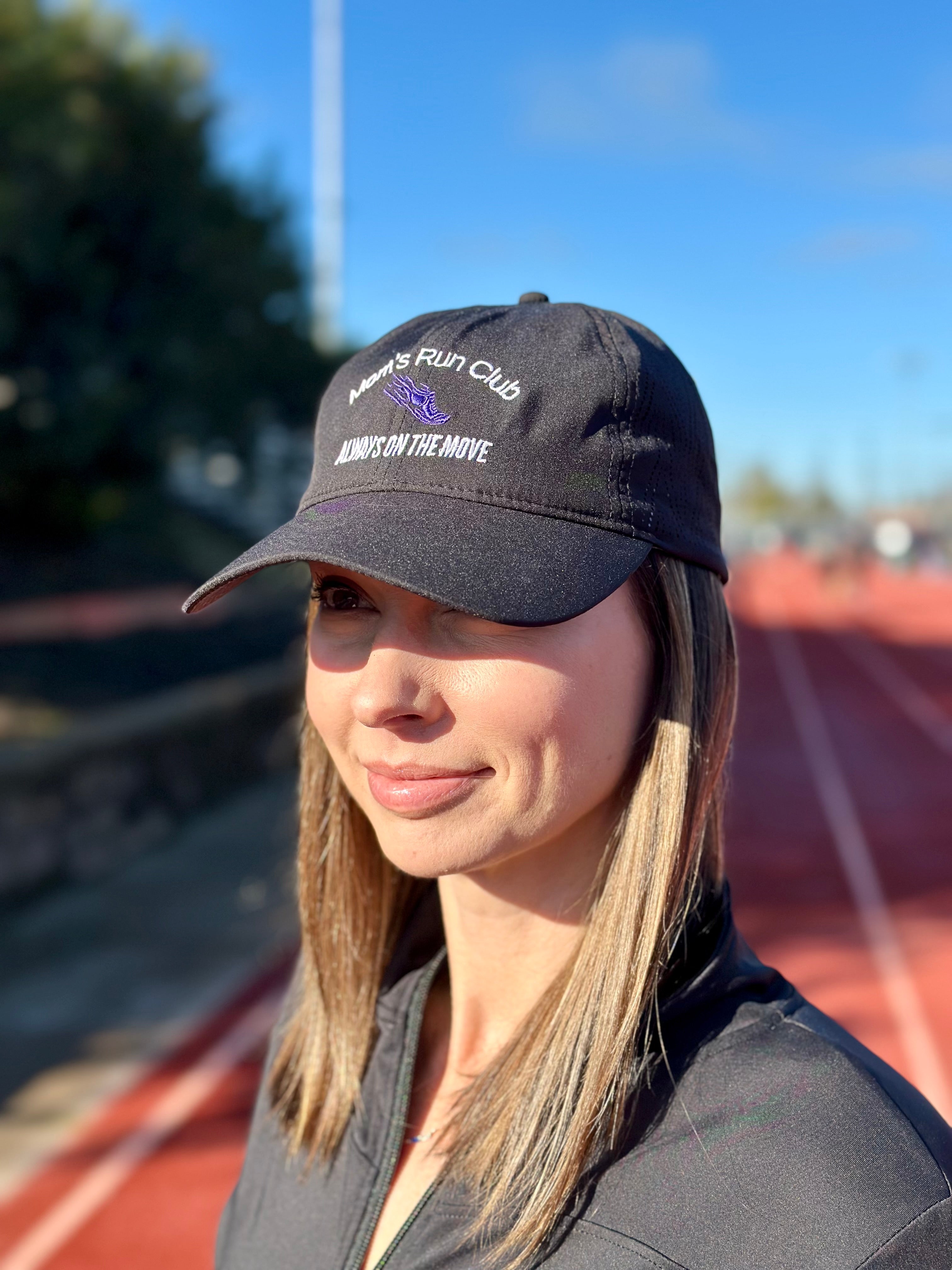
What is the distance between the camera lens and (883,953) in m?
7.21

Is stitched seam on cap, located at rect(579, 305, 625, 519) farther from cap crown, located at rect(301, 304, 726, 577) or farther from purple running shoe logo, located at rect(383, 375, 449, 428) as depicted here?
purple running shoe logo, located at rect(383, 375, 449, 428)

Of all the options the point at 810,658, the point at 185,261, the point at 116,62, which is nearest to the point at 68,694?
the point at 185,261

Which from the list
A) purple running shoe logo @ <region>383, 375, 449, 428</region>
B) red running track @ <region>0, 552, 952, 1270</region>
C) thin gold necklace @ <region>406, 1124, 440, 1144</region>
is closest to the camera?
purple running shoe logo @ <region>383, 375, 449, 428</region>

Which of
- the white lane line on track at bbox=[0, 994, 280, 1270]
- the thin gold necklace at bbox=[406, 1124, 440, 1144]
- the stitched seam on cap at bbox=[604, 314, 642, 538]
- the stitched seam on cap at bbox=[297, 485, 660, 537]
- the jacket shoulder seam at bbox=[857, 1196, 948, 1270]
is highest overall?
the stitched seam on cap at bbox=[604, 314, 642, 538]

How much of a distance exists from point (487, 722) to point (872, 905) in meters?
7.92

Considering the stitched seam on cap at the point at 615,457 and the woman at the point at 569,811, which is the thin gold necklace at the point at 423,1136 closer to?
the woman at the point at 569,811

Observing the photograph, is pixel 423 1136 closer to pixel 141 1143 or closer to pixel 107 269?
pixel 141 1143

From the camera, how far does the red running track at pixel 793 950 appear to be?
14.3ft

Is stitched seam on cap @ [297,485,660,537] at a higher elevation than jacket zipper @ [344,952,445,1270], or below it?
higher

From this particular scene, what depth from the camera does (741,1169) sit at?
1.05 metres

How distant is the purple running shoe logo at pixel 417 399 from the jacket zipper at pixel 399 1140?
0.76m

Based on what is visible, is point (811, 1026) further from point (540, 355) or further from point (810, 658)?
point (810, 658)

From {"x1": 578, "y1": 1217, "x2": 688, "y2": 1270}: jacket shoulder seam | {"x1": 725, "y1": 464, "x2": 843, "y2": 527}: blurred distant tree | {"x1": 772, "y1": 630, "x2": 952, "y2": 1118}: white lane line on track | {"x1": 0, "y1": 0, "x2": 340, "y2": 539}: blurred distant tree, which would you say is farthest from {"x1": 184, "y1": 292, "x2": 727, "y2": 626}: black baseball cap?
{"x1": 725, "y1": 464, "x2": 843, "y2": 527}: blurred distant tree

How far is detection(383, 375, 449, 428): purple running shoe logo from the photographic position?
121 cm
